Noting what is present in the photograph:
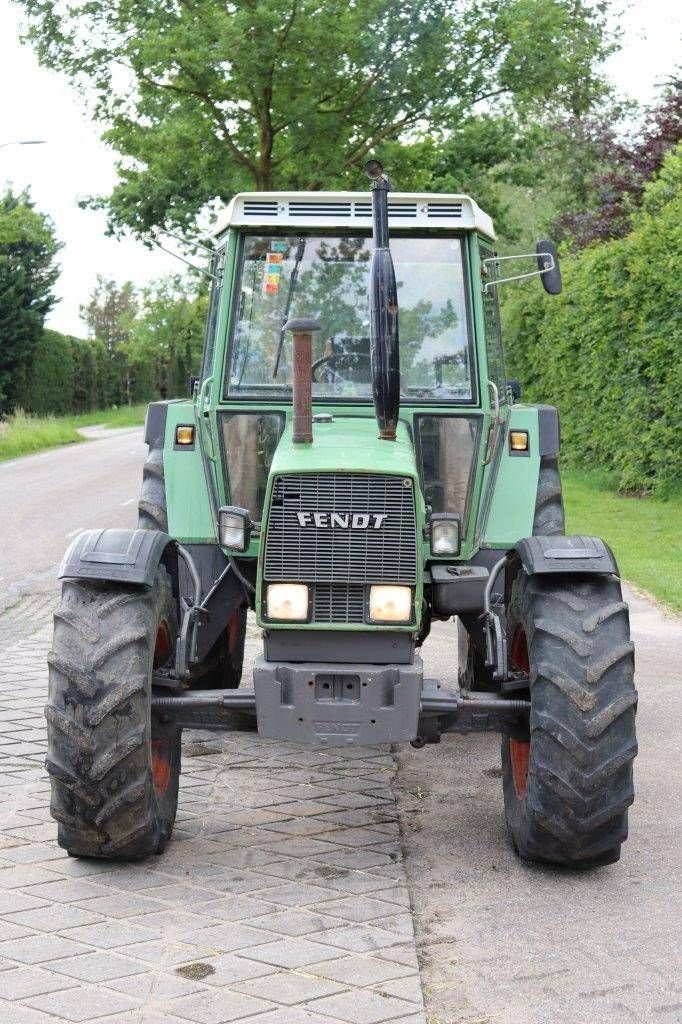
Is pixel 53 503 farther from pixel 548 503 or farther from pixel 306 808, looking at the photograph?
pixel 306 808

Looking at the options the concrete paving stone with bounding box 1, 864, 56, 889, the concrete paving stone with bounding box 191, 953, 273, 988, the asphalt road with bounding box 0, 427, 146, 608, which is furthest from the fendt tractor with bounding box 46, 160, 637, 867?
the asphalt road with bounding box 0, 427, 146, 608

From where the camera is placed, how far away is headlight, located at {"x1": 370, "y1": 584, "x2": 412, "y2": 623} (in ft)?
17.2

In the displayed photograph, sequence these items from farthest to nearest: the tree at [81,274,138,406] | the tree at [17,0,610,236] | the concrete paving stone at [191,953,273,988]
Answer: the tree at [81,274,138,406], the tree at [17,0,610,236], the concrete paving stone at [191,953,273,988]

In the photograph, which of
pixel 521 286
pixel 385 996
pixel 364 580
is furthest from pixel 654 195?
pixel 385 996

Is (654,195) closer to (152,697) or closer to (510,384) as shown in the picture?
(510,384)

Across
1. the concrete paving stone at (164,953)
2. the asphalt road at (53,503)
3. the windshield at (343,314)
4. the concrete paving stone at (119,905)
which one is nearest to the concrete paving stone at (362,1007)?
the concrete paving stone at (164,953)

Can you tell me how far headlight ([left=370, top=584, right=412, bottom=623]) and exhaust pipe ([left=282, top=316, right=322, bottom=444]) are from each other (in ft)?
2.26

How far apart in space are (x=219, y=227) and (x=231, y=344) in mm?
Answer: 613

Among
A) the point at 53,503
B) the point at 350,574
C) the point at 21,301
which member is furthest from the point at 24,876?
the point at 21,301

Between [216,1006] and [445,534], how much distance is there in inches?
96.8

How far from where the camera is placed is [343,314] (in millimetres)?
6484

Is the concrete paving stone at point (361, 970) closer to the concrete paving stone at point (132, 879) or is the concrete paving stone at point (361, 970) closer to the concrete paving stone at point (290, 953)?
the concrete paving stone at point (290, 953)

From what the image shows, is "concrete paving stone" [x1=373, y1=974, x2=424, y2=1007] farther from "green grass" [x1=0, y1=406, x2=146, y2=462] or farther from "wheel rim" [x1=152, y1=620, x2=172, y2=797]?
"green grass" [x1=0, y1=406, x2=146, y2=462]

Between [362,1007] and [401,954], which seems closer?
[362,1007]
